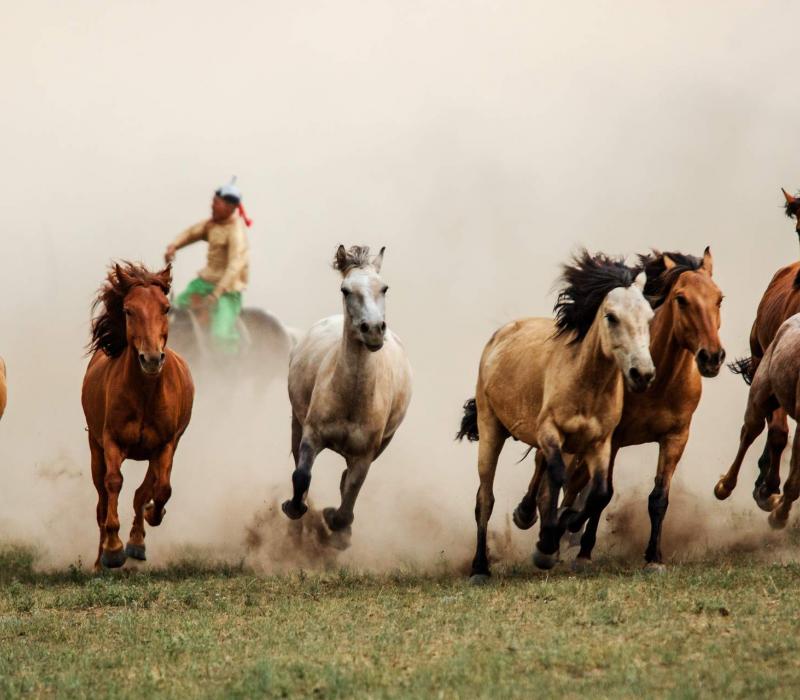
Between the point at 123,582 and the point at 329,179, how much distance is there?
2409cm

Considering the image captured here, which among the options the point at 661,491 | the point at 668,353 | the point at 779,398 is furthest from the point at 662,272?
the point at 661,491

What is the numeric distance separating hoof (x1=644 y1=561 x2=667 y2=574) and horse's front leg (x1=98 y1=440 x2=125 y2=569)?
12.1 feet

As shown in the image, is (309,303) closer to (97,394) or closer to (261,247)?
(261,247)

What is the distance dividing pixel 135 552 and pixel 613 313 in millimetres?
3891

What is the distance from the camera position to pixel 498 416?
37.6 feet

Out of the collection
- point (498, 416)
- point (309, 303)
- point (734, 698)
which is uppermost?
point (309, 303)

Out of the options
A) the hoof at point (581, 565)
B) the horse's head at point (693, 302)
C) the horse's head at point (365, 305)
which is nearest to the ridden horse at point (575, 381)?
the hoof at point (581, 565)

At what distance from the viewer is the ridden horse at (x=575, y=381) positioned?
10281mm

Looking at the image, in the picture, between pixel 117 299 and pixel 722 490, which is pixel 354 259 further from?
pixel 722 490

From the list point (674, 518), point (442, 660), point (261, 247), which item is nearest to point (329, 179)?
point (261, 247)

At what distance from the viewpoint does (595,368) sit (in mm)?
10523

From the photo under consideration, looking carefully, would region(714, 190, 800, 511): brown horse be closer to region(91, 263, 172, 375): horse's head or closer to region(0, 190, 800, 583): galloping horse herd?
region(0, 190, 800, 583): galloping horse herd

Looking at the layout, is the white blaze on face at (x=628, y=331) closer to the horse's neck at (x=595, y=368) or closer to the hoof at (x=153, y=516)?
the horse's neck at (x=595, y=368)

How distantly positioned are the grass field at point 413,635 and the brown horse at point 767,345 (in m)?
1.29
